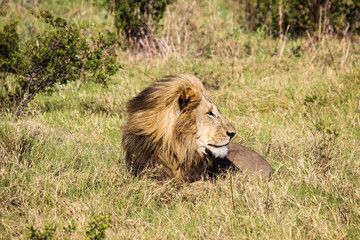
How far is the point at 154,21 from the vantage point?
8.41 m

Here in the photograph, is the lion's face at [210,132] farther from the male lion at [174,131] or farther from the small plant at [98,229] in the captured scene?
the small plant at [98,229]

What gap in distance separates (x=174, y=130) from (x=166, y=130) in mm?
62

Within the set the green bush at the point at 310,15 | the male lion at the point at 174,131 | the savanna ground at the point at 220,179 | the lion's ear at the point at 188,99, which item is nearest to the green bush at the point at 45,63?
the savanna ground at the point at 220,179

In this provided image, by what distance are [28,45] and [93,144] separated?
1541 millimetres

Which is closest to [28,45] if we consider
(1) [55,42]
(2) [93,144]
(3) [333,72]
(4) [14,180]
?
(1) [55,42]

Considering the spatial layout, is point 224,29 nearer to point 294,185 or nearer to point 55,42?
point 55,42

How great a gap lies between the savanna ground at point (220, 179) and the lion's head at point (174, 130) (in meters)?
0.16

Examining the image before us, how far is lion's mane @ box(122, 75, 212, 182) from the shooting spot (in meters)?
3.48

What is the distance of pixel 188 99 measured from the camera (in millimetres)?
3504

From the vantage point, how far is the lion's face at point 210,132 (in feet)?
11.7

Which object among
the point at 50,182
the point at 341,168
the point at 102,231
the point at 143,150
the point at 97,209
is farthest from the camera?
the point at 341,168

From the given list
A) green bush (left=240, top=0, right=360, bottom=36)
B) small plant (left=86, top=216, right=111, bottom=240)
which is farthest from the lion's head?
green bush (left=240, top=0, right=360, bottom=36)

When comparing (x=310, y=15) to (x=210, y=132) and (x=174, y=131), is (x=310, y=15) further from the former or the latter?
(x=174, y=131)

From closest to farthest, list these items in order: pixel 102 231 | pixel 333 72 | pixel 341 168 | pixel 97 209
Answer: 1. pixel 102 231
2. pixel 97 209
3. pixel 341 168
4. pixel 333 72
